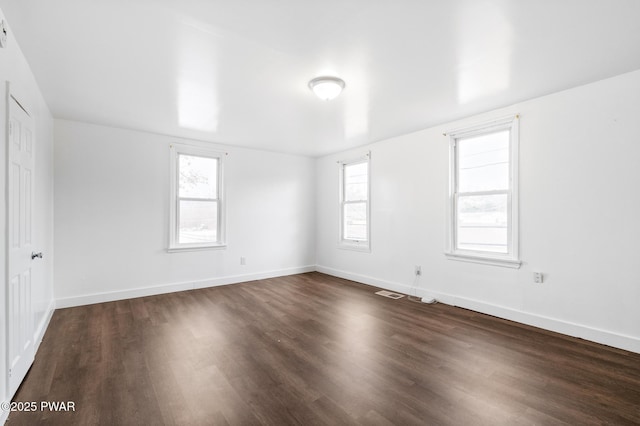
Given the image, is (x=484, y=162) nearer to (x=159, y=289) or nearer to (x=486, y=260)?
(x=486, y=260)

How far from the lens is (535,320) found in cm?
341

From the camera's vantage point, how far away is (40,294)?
3.10 metres

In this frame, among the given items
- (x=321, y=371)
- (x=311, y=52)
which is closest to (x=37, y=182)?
(x=311, y=52)

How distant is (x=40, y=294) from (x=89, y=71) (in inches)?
89.6

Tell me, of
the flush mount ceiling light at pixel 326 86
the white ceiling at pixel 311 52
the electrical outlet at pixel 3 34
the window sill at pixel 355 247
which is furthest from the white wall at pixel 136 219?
the flush mount ceiling light at pixel 326 86

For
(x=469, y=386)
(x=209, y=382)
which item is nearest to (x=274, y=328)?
(x=209, y=382)

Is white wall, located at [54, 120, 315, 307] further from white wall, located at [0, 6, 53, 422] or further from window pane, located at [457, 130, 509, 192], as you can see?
window pane, located at [457, 130, 509, 192]

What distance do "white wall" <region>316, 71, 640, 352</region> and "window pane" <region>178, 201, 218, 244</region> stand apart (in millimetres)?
3559

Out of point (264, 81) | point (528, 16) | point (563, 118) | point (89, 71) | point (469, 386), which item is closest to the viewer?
point (528, 16)

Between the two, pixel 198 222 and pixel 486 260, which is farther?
pixel 198 222

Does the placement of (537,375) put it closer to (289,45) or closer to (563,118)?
(563,118)

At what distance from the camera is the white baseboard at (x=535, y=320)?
284 centimetres

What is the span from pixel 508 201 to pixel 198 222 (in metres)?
4.69

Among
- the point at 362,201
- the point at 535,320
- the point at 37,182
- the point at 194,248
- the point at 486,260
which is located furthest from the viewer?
the point at 362,201
